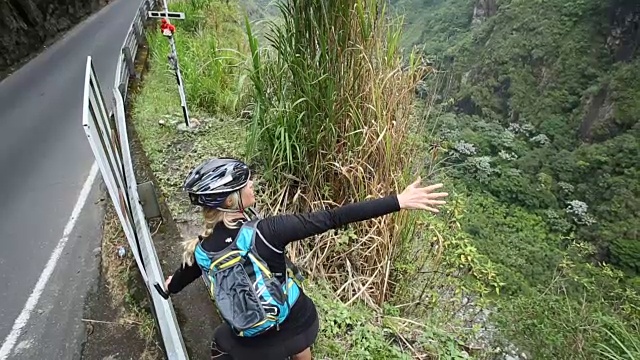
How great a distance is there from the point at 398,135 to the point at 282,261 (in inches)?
82.3

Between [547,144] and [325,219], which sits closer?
[325,219]

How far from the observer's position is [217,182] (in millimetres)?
2033

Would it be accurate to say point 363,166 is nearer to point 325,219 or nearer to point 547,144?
point 325,219

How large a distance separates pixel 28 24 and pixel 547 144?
126 ft

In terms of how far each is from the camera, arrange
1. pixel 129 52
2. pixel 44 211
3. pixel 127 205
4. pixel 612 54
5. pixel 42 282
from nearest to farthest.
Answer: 1. pixel 127 205
2. pixel 42 282
3. pixel 44 211
4. pixel 129 52
5. pixel 612 54

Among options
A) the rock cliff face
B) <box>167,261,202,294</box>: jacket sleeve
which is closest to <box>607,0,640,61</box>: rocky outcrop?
the rock cliff face

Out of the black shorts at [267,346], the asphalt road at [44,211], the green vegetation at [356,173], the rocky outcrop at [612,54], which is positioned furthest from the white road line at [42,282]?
the rocky outcrop at [612,54]

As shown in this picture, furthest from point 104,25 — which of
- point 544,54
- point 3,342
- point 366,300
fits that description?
point 544,54

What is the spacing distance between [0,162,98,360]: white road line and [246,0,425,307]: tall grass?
2.30m

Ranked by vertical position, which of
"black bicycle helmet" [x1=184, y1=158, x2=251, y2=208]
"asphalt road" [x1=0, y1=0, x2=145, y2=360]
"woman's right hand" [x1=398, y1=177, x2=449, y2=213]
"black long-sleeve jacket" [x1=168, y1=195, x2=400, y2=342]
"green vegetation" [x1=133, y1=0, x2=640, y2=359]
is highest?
"black bicycle helmet" [x1=184, y1=158, x2=251, y2=208]

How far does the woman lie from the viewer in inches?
78.4

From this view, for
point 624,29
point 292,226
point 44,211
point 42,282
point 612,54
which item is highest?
point 292,226

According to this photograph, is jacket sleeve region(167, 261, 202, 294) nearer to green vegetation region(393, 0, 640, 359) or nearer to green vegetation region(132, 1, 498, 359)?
green vegetation region(132, 1, 498, 359)

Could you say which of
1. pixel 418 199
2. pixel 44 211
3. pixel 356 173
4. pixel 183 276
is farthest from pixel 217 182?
pixel 44 211
